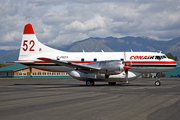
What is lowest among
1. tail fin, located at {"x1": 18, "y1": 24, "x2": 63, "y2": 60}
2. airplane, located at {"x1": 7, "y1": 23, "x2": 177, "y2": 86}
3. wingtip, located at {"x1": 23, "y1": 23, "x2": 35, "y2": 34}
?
airplane, located at {"x1": 7, "y1": 23, "x2": 177, "y2": 86}

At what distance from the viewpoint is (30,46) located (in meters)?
38.8

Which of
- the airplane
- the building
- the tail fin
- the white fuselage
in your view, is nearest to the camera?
the airplane

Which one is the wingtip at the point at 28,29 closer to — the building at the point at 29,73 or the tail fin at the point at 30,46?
the tail fin at the point at 30,46

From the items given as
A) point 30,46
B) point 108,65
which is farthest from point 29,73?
point 108,65

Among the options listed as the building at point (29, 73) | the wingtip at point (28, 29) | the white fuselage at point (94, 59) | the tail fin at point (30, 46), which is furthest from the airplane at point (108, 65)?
the building at point (29, 73)

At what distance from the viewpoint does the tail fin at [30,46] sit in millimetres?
38503

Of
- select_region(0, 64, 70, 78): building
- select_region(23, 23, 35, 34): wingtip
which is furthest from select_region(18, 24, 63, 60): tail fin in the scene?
select_region(0, 64, 70, 78): building

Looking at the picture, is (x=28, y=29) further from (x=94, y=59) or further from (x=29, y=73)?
(x=29, y=73)

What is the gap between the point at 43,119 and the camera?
988 centimetres

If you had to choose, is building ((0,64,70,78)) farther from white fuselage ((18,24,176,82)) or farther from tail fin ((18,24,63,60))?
white fuselage ((18,24,176,82))

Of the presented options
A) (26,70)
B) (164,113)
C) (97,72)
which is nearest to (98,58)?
(97,72)

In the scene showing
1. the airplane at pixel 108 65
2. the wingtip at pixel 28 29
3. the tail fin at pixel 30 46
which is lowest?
the airplane at pixel 108 65

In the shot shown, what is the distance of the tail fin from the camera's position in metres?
38.5

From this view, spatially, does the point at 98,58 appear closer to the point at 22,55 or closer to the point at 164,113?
the point at 22,55
